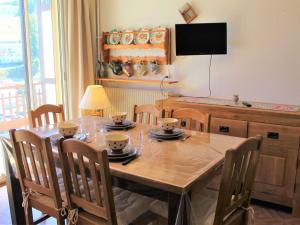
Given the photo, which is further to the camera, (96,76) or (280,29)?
(96,76)

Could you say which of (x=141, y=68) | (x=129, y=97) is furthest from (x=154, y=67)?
(x=129, y=97)

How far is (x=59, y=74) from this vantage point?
387 cm

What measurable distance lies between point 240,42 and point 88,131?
6.07 ft

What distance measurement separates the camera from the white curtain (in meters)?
3.78

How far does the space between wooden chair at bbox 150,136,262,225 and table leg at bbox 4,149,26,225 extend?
3.35ft

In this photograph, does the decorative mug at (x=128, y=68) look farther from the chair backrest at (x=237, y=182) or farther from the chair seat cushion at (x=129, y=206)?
the chair backrest at (x=237, y=182)

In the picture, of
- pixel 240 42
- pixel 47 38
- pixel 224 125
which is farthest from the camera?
pixel 47 38

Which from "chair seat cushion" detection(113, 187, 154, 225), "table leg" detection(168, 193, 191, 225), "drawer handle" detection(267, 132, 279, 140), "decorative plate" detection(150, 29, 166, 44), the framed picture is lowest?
"chair seat cushion" detection(113, 187, 154, 225)

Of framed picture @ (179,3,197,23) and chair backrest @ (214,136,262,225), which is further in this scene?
framed picture @ (179,3,197,23)

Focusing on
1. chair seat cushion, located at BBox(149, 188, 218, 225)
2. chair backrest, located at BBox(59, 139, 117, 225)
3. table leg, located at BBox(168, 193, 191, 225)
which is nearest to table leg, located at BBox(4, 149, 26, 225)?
chair backrest, located at BBox(59, 139, 117, 225)

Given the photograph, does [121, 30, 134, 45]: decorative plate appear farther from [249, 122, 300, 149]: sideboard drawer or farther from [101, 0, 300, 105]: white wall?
[249, 122, 300, 149]: sideboard drawer

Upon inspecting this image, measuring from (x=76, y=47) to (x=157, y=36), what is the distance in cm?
107

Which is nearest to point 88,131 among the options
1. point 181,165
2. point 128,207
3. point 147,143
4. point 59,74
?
point 147,143

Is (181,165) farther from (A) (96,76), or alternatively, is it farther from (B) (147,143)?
(A) (96,76)
